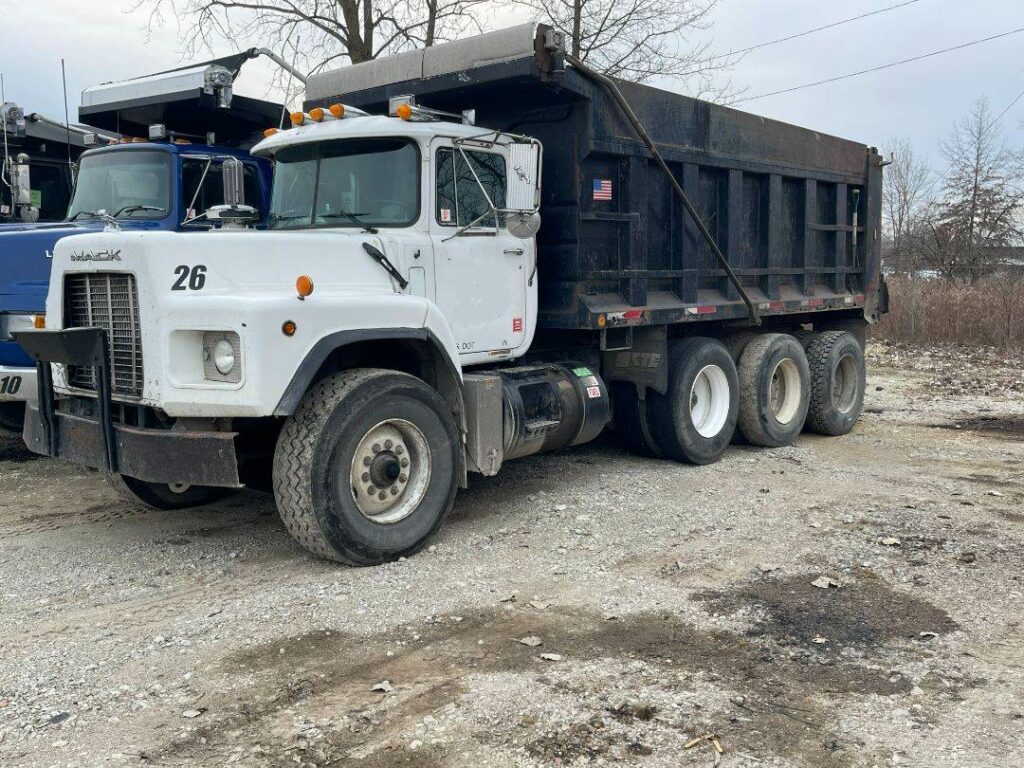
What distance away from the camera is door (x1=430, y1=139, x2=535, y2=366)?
647 centimetres

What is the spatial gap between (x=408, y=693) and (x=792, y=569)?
261cm

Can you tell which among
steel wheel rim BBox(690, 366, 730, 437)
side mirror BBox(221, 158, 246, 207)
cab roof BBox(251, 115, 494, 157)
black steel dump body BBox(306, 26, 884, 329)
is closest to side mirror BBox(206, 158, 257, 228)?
side mirror BBox(221, 158, 246, 207)

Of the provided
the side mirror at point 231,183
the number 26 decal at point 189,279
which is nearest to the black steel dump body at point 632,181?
the side mirror at point 231,183

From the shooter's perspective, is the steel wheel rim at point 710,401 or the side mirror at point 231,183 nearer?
the side mirror at point 231,183

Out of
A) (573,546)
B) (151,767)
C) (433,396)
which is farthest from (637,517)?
(151,767)

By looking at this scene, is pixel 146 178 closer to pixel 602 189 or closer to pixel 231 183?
pixel 231 183

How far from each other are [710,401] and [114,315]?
17.8 ft

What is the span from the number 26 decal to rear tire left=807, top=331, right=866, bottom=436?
6.95 meters

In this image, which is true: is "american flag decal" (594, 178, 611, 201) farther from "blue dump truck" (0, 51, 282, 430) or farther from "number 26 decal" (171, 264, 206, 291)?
"number 26 decal" (171, 264, 206, 291)

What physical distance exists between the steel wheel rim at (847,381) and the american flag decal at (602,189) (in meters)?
4.45

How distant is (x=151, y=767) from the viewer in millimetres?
3494

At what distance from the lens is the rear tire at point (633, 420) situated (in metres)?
8.60

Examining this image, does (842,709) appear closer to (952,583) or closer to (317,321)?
(952,583)

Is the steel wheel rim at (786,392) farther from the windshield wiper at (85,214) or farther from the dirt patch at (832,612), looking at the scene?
the windshield wiper at (85,214)
